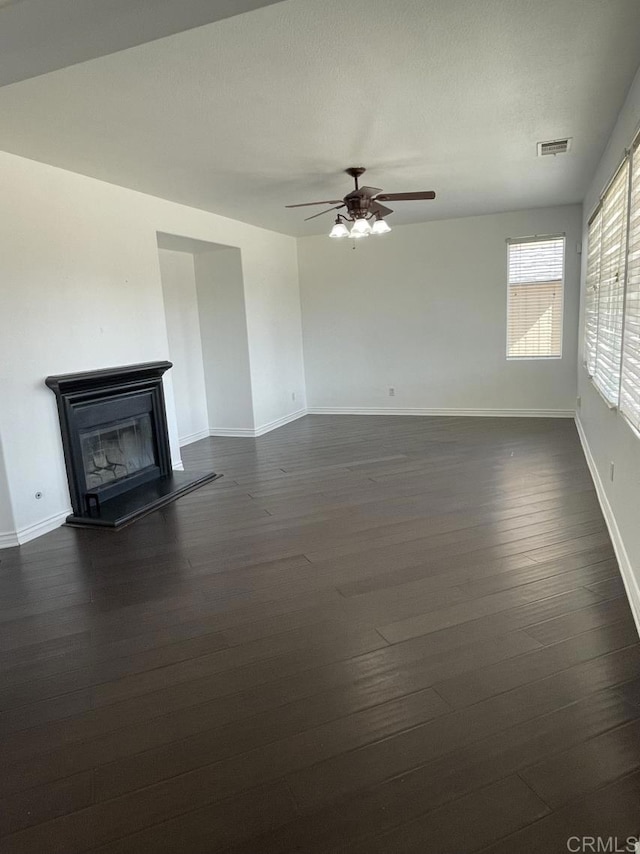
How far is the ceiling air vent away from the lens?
395 cm

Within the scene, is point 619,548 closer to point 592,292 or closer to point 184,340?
point 592,292

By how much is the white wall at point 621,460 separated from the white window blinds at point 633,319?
136mm

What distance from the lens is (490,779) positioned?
1626mm

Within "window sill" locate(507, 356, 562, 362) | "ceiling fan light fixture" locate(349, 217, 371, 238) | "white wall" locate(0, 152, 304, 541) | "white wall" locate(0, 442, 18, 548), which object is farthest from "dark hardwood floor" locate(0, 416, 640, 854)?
"window sill" locate(507, 356, 562, 362)

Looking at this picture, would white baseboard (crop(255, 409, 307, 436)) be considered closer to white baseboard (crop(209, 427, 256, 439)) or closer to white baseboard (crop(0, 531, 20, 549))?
white baseboard (crop(209, 427, 256, 439))

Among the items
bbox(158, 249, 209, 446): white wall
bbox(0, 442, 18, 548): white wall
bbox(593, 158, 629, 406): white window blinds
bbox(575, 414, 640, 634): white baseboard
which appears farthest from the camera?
bbox(158, 249, 209, 446): white wall

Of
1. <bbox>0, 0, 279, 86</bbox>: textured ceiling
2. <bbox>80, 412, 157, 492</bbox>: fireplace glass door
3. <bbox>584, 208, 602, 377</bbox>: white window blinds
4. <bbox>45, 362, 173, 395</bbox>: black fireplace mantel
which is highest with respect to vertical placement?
<bbox>0, 0, 279, 86</bbox>: textured ceiling

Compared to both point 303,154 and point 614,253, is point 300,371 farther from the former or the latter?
point 614,253

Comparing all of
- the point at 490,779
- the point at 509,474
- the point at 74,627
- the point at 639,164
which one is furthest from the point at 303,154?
the point at 490,779

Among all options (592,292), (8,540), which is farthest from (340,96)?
(8,540)

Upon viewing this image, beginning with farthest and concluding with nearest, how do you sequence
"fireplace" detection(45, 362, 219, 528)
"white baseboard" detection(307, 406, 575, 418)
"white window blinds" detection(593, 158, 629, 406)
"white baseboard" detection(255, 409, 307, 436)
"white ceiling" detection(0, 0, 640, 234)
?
1. "white baseboard" detection(307, 406, 575, 418)
2. "white baseboard" detection(255, 409, 307, 436)
3. "fireplace" detection(45, 362, 219, 528)
4. "white window blinds" detection(593, 158, 629, 406)
5. "white ceiling" detection(0, 0, 640, 234)

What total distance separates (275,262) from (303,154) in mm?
3493

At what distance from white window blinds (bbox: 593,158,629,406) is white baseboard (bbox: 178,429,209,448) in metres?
4.57

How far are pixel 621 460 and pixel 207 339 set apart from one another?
5081 millimetres
